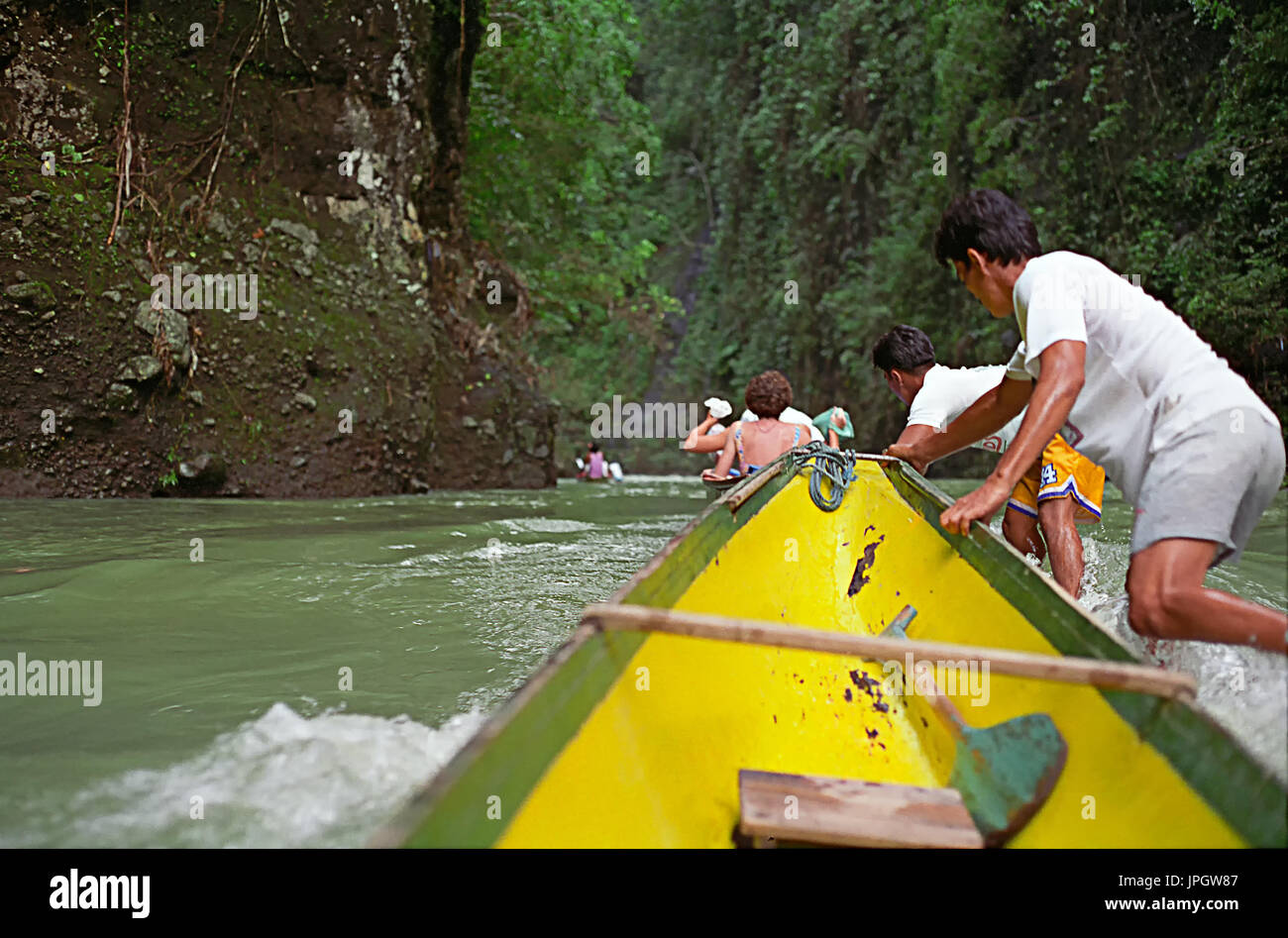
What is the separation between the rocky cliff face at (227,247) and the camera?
24.7 ft

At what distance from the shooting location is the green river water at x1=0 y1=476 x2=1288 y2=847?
79.7 inches

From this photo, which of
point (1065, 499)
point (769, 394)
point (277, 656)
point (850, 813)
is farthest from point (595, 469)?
point (850, 813)

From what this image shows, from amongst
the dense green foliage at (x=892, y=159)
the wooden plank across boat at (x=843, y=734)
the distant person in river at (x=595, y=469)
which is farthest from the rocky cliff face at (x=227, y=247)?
the distant person in river at (x=595, y=469)

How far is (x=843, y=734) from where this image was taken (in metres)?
2.71

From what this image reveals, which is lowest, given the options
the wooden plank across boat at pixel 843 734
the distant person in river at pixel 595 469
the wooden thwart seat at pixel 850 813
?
the distant person in river at pixel 595 469

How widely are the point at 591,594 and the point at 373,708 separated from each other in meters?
1.94

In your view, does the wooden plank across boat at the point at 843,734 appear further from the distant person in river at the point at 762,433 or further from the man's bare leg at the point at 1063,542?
the distant person in river at the point at 762,433

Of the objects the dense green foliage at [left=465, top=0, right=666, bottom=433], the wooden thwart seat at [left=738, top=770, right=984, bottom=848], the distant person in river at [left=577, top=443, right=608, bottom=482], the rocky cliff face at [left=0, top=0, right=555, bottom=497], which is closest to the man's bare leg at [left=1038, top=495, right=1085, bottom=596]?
the wooden thwart seat at [left=738, top=770, right=984, bottom=848]

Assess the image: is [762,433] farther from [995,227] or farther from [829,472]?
[995,227]

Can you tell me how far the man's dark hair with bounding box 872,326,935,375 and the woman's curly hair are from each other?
4.76 ft

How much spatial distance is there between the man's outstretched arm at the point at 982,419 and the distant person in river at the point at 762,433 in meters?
2.14

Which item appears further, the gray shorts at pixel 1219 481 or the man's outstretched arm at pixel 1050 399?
the man's outstretched arm at pixel 1050 399

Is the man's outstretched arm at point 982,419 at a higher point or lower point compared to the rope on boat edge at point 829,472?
higher
